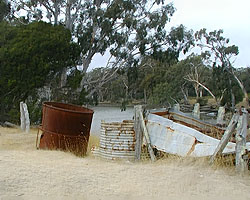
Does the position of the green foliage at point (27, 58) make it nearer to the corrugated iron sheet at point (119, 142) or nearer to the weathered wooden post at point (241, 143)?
the corrugated iron sheet at point (119, 142)

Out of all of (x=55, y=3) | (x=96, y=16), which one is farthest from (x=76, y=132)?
(x=55, y=3)

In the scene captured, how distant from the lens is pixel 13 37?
59.7 ft

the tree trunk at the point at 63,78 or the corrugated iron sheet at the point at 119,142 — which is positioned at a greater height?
the tree trunk at the point at 63,78

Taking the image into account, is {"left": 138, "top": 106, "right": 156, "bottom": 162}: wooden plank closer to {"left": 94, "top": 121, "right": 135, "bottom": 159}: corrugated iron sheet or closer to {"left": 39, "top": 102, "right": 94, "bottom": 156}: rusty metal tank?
{"left": 94, "top": 121, "right": 135, "bottom": 159}: corrugated iron sheet

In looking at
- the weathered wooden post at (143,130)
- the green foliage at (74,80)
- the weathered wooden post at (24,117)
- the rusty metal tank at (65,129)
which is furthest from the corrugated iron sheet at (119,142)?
the green foliage at (74,80)

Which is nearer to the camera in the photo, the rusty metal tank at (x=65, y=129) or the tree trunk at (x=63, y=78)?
the rusty metal tank at (x=65, y=129)

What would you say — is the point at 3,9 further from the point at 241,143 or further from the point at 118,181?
the point at 241,143

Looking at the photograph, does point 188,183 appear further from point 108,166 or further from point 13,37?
point 13,37

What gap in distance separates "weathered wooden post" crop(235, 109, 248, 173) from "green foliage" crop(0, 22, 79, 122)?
43.3 ft

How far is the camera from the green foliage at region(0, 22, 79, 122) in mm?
16812

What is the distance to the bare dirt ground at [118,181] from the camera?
14.5 feet

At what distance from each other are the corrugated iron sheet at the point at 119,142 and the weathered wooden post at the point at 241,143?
8.06ft

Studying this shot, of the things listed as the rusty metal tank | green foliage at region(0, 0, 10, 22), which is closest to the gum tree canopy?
green foliage at region(0, 0, 10, 22)

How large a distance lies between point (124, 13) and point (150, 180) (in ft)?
62.0
